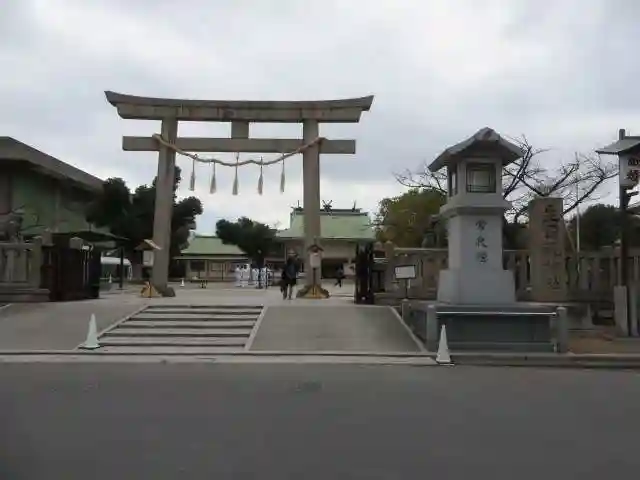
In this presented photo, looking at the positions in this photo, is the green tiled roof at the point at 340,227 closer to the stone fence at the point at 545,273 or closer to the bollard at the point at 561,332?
the stone fence at the point at 545,273

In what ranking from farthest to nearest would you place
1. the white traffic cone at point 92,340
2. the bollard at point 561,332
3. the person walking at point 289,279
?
the person walking at point 289,279, the white traffic cone at point 92,340, the bollard at point 561,332

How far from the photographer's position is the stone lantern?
51.6ft

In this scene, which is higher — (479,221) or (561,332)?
(479,221)

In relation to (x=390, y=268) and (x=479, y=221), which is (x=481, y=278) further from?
(x=390, y=268)

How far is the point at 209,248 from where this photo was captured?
7075 cm

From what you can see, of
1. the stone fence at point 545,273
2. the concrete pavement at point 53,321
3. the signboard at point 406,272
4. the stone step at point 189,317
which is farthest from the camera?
the stone fence at point 545,273

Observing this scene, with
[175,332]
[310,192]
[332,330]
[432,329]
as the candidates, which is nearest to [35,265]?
[175,332]

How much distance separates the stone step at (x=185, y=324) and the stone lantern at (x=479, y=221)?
5.14 metres

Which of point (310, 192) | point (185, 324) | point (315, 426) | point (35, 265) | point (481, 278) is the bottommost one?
point (315, 426)

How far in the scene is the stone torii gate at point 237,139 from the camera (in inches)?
964

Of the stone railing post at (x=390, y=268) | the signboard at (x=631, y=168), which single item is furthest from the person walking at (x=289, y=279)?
the signboard at (x=631, y=168)

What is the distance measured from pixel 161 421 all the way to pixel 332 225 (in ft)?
184

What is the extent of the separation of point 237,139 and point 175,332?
9853mm

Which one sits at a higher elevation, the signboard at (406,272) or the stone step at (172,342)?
the signboard at (406,272)
